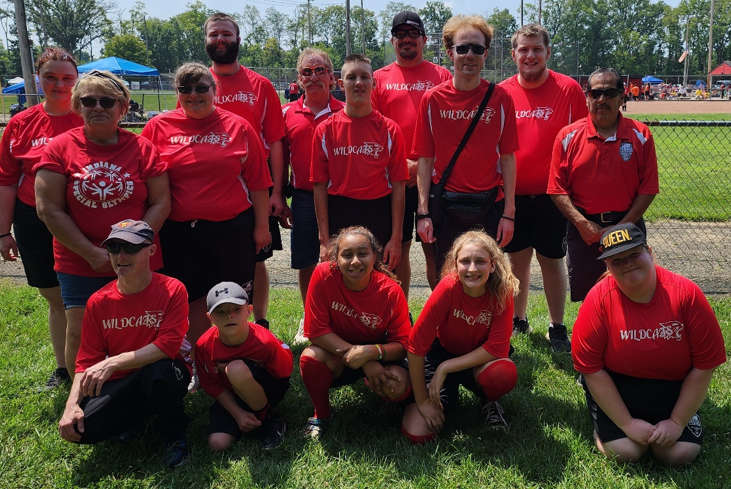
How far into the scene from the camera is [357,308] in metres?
3.65

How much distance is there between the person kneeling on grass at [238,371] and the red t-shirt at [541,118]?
219cm

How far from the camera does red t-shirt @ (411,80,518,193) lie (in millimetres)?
4051

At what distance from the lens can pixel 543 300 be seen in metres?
5.79

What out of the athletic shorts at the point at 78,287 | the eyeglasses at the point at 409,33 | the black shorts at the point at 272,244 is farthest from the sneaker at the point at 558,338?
the athletic shorts at the point at 78,287

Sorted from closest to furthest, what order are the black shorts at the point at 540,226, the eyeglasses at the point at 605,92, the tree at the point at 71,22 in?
the eyeglasses at the point at 605,92
the black shorts at the point at 540,226
the tree at the point at 71,22

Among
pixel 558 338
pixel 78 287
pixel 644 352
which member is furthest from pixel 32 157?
pixel 558 338

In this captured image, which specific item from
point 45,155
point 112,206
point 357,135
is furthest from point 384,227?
point 45,155

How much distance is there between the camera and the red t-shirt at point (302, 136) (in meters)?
4.61

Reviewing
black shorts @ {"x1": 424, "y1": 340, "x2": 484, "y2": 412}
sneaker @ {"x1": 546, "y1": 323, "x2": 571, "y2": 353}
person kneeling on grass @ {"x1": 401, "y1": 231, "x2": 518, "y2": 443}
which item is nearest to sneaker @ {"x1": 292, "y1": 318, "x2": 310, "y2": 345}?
black shorts @ {"x1": 424, "y1": 340, "x2": 484, "y2": 412}

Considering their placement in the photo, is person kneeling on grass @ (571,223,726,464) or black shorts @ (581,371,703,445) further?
black shorts @ (581,371,703,445)

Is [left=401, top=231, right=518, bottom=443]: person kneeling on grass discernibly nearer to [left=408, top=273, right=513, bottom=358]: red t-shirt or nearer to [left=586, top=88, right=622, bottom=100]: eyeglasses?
[left=408, top=273, right=513, bottom=358]: red t-shirt

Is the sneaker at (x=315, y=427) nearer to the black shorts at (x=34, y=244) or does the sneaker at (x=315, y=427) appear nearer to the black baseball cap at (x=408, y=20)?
the black shorts at (x=34, y=244)

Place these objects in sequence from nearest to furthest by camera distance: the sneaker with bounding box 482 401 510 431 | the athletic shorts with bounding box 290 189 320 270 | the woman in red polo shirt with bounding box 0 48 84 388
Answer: the sneaker with bounding box 482 401 510 431 < the woman in red polo shirt with bounding box 0 48 84 388 < the athletic shorts with bounding box 290 189 320 270

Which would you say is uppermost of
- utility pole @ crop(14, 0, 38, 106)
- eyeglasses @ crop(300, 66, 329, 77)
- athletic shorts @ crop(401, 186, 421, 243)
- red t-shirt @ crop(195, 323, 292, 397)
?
utility pole @ crop(14, 0, 38, 106)
